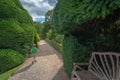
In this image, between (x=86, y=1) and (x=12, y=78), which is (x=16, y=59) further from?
(x=86, y=1)

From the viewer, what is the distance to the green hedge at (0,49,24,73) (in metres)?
15.4

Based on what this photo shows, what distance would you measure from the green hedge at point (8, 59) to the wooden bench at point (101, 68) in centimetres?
769

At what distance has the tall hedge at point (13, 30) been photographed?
16.6 m

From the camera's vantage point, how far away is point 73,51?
367 inches

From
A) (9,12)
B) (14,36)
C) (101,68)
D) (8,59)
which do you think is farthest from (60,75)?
(9,12)

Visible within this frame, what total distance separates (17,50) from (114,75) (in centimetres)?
1230

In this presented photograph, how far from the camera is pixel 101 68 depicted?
302 inches

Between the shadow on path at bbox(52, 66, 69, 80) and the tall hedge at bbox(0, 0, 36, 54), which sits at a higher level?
the tall hedge at bbox(0, 0, 36, 54)

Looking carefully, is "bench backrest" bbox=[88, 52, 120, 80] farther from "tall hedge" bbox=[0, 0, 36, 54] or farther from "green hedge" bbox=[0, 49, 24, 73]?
"tall hedge" bbox=[0, 0, 36, 54]

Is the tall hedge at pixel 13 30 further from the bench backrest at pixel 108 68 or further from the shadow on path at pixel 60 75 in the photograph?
the bench backrest at pixel 108 68

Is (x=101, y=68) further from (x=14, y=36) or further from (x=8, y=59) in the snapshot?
(x=14, y=36)

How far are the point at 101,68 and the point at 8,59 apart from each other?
30.7ft

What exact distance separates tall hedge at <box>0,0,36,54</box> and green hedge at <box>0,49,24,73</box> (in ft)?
2.33

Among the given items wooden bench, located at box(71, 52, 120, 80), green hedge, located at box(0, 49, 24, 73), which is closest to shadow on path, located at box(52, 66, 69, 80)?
wooden bench, located at box(71, 52, 120, 80)
